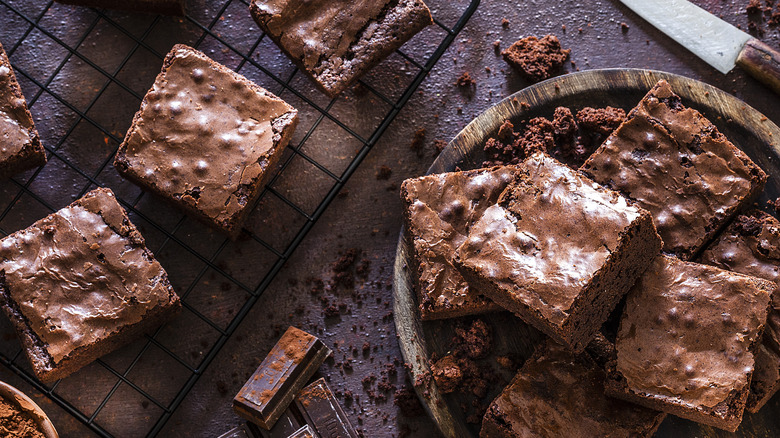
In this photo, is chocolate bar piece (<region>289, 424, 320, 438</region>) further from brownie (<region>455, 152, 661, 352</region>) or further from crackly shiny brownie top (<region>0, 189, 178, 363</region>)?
brownie (<region>455, 152, 661, 352</region>)

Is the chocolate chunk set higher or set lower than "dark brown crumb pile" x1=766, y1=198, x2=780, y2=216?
lower

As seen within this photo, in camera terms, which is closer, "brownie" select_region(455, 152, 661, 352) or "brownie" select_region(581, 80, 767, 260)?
"brownie" select_region(455, 152, 661, 352)

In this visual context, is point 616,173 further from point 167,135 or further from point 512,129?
point 167,135

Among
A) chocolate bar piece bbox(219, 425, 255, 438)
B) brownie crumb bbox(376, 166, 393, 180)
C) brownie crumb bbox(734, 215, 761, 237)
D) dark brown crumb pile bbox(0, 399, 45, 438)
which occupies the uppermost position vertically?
brownie crumb bbox(734, 215, 761, 237)

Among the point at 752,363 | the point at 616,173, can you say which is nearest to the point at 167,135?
the point at 616,173

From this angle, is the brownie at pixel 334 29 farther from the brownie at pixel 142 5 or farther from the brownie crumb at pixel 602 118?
the brownie crumb at pixel 602 118

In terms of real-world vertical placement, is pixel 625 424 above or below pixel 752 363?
below

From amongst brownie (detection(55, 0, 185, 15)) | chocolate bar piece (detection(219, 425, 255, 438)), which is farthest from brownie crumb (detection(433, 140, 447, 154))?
chocolate bar piece (detection(219, 425, 255, 438))

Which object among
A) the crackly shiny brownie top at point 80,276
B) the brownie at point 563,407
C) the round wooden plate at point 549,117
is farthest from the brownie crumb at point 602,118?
the crackly shiny brownie top at point 80,276
